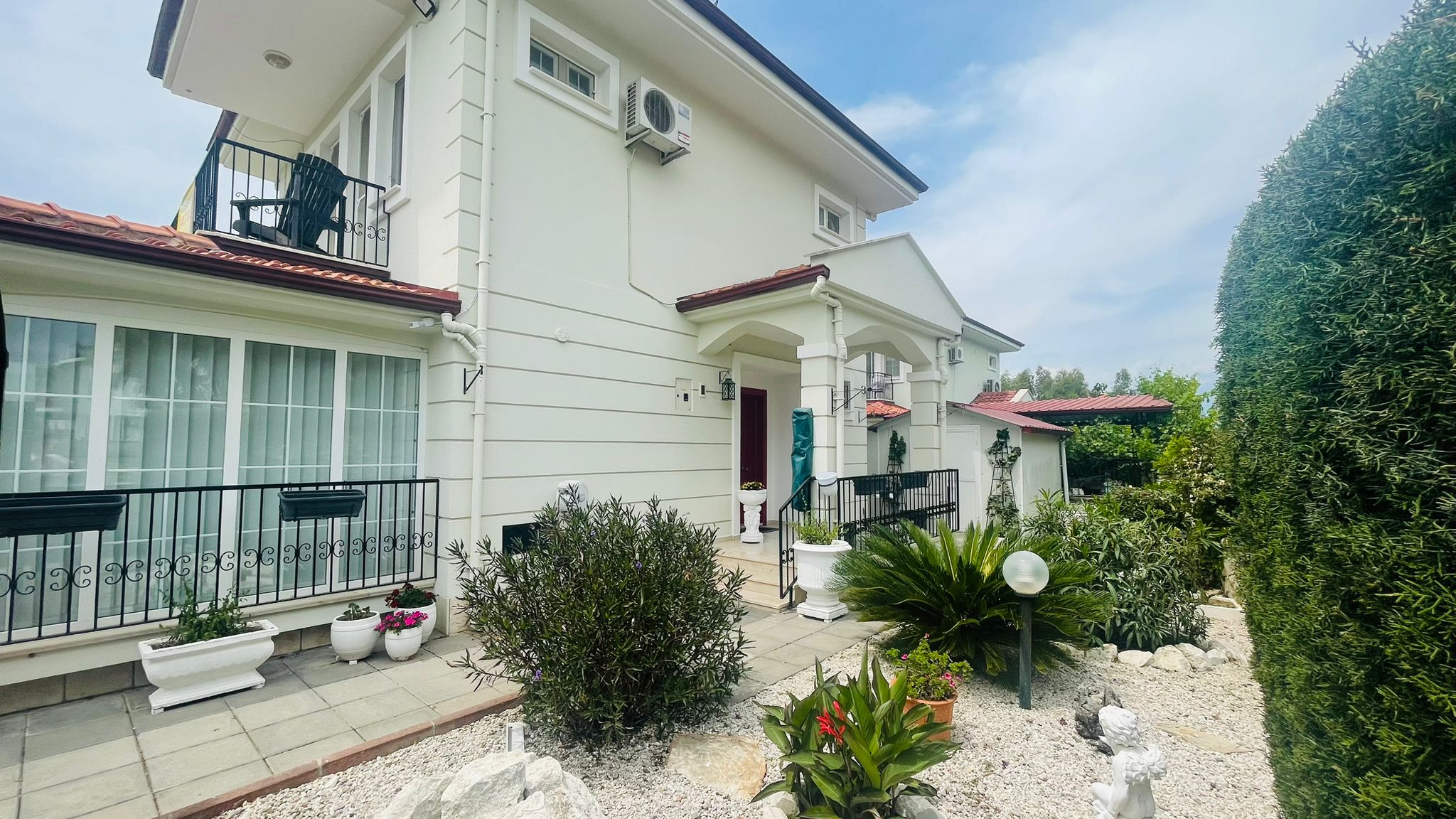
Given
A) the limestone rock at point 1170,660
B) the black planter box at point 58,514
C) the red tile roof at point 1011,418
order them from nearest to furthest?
1. the black planter box at point 58,514
2. the limestone rock at point 1170,660
3. the red tile roof at point 1011,418

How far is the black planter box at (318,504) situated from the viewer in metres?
4.40

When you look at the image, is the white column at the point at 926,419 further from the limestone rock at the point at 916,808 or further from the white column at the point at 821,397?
the limestone rock at the point at 916,808

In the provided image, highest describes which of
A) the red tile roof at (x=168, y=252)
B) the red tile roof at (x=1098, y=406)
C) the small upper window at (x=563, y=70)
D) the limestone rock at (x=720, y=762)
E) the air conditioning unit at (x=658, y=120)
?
Answer: the small upper window at (x=563, y=70)

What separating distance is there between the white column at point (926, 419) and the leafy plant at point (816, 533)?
3.68 m

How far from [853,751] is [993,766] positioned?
122 cm

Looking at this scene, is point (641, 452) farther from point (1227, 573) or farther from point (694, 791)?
point (1227, 573)

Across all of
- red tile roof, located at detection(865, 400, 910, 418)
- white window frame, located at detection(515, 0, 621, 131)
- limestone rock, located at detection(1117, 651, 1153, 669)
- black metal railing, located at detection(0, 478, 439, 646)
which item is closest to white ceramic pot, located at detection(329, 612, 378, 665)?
black metal railing, located at detection(0, 478, 439, 646)

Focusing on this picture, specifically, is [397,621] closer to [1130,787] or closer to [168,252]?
[168,252]

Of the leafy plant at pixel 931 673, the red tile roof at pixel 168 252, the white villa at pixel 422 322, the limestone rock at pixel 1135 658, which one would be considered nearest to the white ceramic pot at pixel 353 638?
the white villa at pixel 422 322

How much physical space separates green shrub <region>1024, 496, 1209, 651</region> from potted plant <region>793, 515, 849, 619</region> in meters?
1.87

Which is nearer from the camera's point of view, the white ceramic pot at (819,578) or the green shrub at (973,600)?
the green shrub at (973,600)

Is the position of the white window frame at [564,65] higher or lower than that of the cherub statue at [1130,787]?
higher

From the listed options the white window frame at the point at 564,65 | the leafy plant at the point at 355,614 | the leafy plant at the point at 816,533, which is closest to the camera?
the leafy plant at the point at 355,614

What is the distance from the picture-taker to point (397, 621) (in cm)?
458
